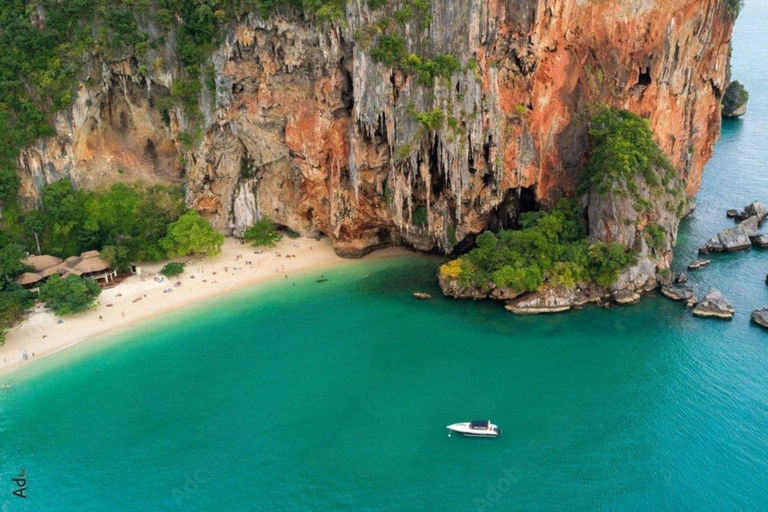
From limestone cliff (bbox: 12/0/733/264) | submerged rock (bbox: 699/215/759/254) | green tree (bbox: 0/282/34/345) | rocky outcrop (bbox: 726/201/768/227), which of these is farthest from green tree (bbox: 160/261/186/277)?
rocky outcrop (bbox: 726/201/768/227)

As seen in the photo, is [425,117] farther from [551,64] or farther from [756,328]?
[756,328]

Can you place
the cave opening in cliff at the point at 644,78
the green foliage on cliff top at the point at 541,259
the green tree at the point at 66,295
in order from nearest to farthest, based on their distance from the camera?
the green foliage on cliff top at the point at 541,259
the green tree at the point at 66,295
the cave opening in cliff at the point at 644,78

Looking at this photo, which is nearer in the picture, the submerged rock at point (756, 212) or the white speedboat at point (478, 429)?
the white speedboat at point (478, 429)

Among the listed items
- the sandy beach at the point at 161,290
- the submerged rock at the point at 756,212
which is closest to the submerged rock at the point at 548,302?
the sandy beach at the point at 161,290

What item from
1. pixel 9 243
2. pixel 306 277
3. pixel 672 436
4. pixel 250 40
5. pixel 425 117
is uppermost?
pixel 250 40

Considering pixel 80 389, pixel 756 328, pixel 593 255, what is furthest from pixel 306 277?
pixel 756 328

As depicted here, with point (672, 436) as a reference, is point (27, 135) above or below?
above

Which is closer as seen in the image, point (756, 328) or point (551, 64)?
point (756, 328)

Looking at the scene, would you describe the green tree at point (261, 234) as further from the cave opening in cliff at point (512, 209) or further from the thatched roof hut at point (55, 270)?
the cave opening in cliff at point (512, 209)
